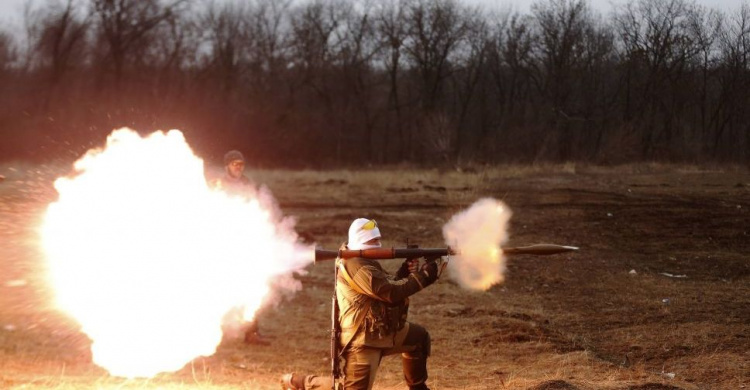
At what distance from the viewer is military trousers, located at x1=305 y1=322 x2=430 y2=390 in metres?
6.54

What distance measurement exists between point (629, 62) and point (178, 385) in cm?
3720

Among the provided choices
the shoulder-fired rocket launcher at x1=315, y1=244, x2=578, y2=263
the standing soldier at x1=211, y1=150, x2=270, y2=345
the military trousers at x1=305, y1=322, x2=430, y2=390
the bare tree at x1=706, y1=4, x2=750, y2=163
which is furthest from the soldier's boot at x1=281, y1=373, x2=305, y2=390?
the bare tree at x1=706, y1=4, x2=750, y2=163

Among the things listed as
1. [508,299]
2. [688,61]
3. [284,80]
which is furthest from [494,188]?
[284,80]

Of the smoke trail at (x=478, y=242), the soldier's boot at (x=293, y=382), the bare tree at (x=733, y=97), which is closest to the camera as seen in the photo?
the soldier's boot at (x=293, y=382)

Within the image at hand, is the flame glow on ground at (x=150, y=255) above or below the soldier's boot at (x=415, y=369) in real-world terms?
above

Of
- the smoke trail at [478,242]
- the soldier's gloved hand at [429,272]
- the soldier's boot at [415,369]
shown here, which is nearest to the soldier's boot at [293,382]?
the soldier's boot at [415,369]

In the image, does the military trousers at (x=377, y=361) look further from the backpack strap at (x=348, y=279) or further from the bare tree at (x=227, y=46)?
the bare tree at (x=227, y=46)

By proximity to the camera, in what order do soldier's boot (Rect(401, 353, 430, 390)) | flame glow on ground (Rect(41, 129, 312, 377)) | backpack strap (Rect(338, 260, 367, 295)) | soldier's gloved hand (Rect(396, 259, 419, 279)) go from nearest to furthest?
backpack strap (Rect(338, 260, 367, 295))
soldier's gloved hand (Rect(396, 259, 419, 279))
soldier's boot (Rect(401, 353, 430, 390))
flame glow on ground (Rect(41, 129, 312, 377))

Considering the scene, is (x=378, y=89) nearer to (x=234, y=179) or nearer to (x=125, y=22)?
(x=125, y=22)

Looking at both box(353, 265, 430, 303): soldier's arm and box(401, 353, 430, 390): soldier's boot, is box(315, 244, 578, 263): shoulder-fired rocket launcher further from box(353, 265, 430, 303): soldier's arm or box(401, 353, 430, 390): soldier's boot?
box(401, 353, 430, 390): soldier's boot

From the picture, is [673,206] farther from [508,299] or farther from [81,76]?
[81,76]

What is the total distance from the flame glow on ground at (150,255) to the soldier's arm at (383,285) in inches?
74.3

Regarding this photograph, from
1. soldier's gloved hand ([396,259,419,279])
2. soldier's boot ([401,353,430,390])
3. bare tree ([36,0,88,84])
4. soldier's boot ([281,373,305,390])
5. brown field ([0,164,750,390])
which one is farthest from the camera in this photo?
bare tree ([36,0,88,84])

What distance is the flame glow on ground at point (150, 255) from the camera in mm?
8328
